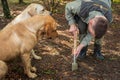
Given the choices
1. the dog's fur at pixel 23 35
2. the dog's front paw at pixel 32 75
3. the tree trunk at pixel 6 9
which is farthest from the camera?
the tree trunk at pixel 6 9

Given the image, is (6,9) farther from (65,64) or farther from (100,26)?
(100,26)

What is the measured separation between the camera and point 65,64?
6.19 m

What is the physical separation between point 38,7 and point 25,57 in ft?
4.84

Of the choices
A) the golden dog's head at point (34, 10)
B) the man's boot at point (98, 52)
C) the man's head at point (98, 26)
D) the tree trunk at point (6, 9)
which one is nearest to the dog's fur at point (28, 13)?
the golden dog's head at point (34, 10)

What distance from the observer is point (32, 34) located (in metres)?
5.22

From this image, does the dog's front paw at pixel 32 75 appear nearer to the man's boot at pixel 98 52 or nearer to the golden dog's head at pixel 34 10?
the golden dog's head at pixel 34 10

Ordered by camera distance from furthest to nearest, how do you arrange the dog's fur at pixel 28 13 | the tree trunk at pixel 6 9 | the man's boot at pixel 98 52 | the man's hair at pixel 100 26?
1. the tree trunk at pixel 6 9
2. the man's boot at pixel 98 52
3. the dog's fur at pixel 28 13
4. the man's hair at pixel 100 26

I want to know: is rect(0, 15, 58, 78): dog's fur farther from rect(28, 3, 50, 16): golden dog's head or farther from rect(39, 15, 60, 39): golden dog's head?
rect(28, 3, 50, 16): golden dog's head

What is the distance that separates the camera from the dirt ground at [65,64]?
18.7 feet

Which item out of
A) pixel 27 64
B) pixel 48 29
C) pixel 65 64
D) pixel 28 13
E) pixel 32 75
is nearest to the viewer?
pixel 48 29

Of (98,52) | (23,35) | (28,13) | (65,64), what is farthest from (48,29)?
(98,52)

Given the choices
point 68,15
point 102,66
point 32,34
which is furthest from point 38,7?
point 102,66

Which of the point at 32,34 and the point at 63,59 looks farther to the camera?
the point at 63,59

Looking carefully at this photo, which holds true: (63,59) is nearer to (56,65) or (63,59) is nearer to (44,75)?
(56,65)
